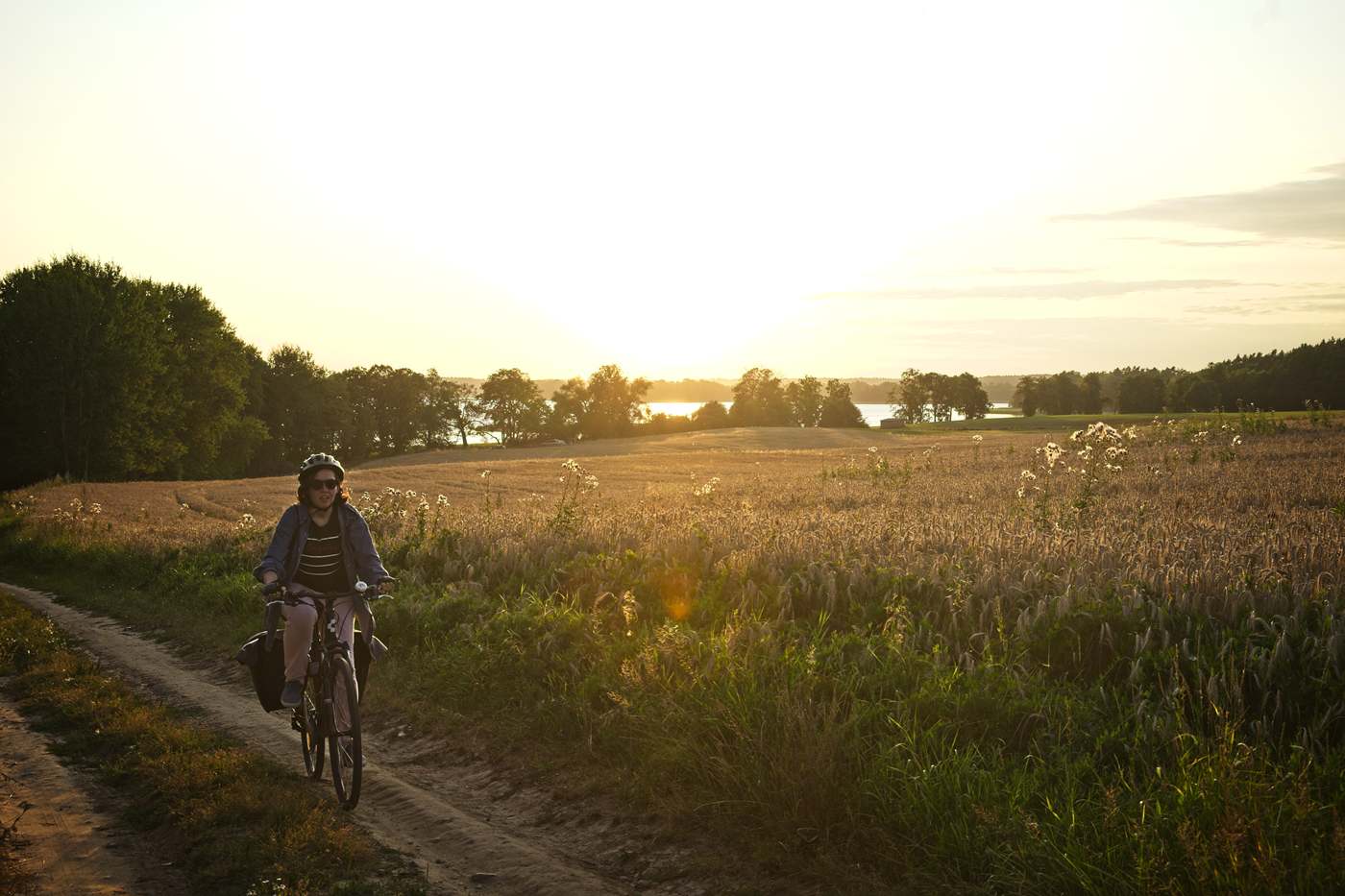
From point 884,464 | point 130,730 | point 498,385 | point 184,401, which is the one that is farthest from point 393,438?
point 130,730

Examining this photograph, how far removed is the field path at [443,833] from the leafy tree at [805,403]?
4992 inches

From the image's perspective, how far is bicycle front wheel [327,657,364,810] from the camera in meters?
6.91

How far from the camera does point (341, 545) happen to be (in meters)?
7.52

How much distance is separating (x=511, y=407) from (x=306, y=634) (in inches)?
4413

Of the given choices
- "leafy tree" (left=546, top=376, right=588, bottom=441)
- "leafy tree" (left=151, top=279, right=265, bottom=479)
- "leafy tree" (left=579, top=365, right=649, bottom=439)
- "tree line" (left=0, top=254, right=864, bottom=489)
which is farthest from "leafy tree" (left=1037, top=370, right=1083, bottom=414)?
"leafy tree" (left=151, top=279, right=265, bottom=479)

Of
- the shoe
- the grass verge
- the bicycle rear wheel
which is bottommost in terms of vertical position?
the grass verge

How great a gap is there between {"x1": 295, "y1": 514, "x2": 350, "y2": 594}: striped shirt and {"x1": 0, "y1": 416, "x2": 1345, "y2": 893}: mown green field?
218 cm

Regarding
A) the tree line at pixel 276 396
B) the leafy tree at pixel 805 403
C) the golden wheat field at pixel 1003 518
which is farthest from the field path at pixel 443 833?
the leafy tree at pixel 805 403

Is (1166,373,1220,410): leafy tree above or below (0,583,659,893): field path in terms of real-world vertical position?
above

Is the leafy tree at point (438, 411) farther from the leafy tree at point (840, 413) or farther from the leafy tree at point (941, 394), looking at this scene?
the leafy tree at point (941, 394)

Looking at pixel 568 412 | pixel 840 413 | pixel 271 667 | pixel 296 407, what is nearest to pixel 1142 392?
Result: pixel 840 413

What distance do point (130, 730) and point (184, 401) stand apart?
63.9 metres

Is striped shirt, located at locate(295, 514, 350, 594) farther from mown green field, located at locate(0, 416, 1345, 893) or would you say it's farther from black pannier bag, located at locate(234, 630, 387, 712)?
mown green field, located at locate(0, 416, 1345, 893)

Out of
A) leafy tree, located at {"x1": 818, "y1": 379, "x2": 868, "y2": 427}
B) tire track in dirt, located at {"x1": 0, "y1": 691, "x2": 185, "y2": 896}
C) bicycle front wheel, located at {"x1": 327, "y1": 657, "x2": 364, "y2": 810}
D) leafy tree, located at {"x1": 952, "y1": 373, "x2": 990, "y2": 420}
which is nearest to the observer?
tire track in dirt, located at {"x1": 0, "y1": 691, "x2": 185, "y2": 896}
